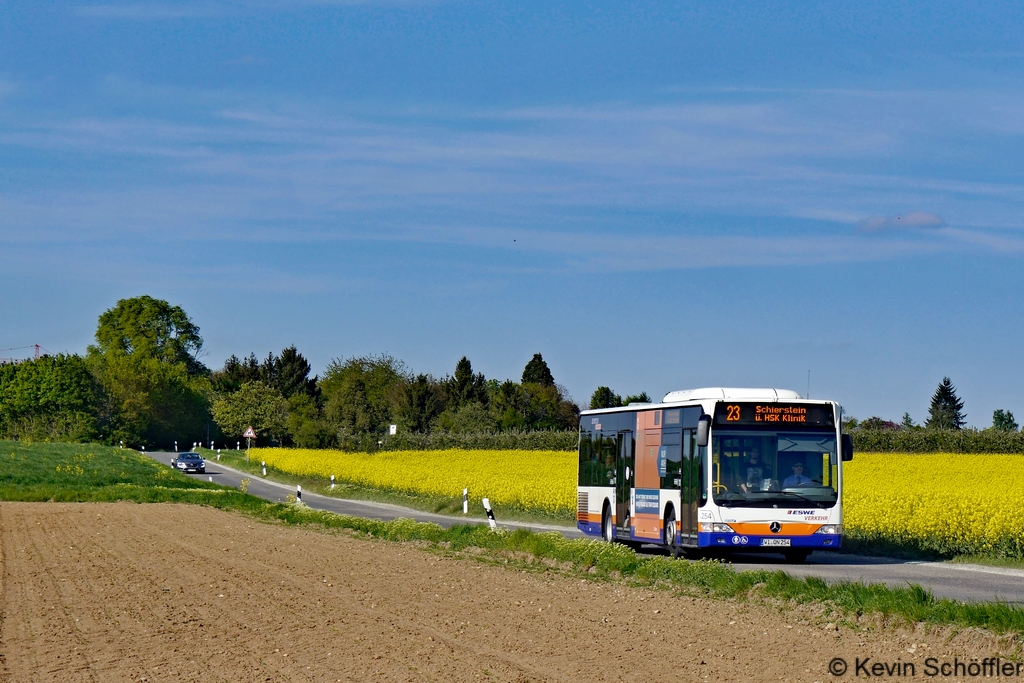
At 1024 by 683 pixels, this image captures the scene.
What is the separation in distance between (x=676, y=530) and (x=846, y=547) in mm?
5134

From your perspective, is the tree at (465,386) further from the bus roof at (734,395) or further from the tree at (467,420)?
the bus roof at (734,395)

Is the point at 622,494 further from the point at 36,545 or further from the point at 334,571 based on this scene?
the point at 36,545

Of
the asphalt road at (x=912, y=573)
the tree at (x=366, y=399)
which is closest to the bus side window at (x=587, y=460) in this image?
the asphalt road at (x=912, y=573)

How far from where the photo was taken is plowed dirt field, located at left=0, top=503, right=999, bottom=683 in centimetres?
1084

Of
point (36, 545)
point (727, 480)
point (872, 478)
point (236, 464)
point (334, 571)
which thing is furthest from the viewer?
point (236, 464)

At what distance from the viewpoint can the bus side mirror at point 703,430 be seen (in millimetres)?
21453

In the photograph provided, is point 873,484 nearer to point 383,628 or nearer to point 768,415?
point 768,415

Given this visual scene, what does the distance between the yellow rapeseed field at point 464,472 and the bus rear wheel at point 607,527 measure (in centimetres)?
851

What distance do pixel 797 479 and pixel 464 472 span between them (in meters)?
27.8

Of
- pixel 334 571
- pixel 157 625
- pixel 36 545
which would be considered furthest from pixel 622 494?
pixel 157 625

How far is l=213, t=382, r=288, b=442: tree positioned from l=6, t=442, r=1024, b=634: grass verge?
70.4m

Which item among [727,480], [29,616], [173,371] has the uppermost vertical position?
[173,371]

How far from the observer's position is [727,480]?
71.6 ft

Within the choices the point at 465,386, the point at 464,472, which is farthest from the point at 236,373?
the point at 464,472
